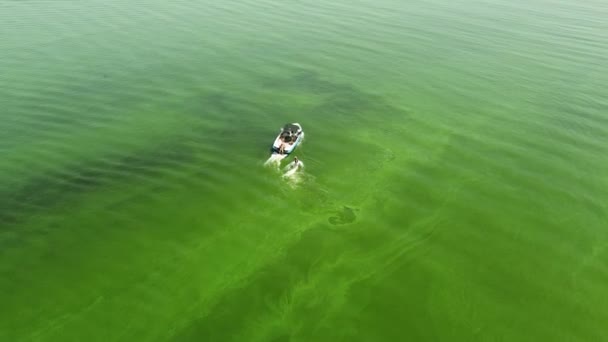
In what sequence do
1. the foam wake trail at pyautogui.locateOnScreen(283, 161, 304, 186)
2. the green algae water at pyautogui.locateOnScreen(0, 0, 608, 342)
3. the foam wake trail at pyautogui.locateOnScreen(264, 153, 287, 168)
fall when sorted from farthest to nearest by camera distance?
the foam wake trail at pyautogui.locateOnScreen(264, 153, 287, 168)
the foam wake trail at pyautogui.locateOnScreen(283, 161, 304, 186)
the green algae water at pyautogui.locateOnScreen(0, 0, 608, 342)

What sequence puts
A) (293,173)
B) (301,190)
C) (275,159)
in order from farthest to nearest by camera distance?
(275,159), (293,173), (301,190)

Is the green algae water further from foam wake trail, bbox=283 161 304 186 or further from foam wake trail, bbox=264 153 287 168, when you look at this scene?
foam wake trail, bbox=264 153 287 168

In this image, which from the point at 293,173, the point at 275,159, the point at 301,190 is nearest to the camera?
the point at 301,190

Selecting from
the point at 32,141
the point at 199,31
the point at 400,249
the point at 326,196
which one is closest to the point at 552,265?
the point at 400,249

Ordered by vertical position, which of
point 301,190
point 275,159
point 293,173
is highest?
point 275,159

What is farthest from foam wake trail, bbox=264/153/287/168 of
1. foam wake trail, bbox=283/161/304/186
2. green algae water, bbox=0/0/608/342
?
foam wake trail, bbox=283/161/304/186

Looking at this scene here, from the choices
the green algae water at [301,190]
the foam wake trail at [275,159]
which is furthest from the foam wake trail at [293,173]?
the foam wake trail at [275,159]

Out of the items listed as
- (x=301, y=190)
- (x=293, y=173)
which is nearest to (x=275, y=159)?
(x=293, y=173)

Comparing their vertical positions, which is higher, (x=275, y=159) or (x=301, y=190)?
(x=275, y=159)

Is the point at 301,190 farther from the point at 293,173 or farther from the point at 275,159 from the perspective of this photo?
the point at 275,159
